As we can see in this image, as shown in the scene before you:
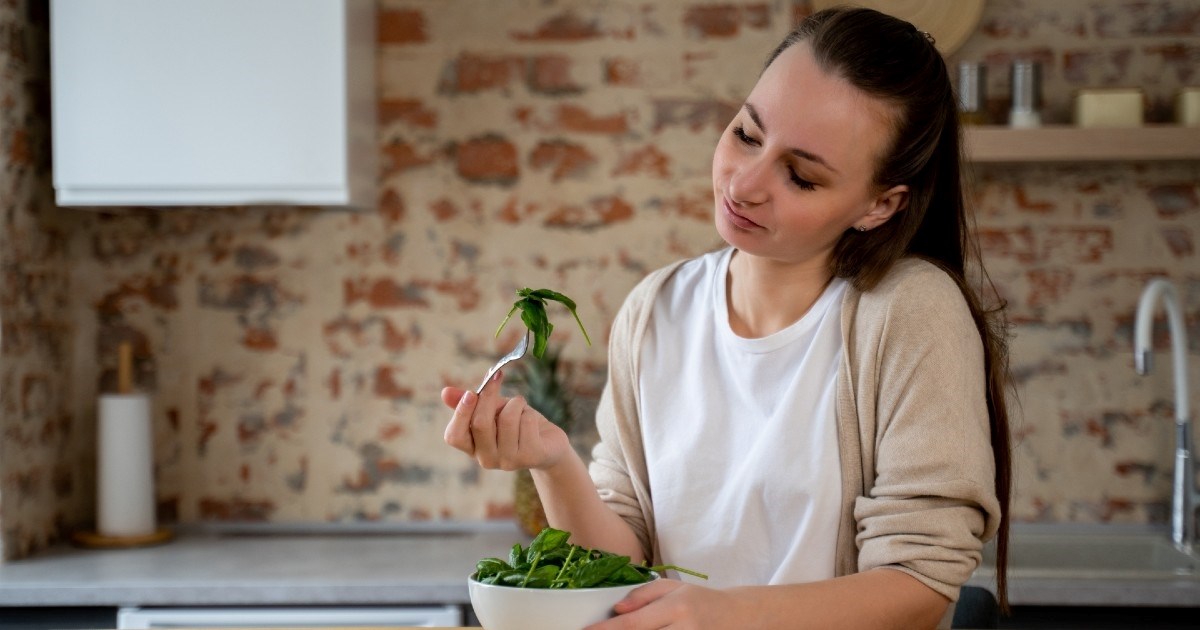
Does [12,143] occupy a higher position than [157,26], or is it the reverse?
[157,26]

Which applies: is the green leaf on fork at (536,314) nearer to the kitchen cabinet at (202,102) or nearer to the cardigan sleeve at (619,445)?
the cardigan sleeve at (619,445)

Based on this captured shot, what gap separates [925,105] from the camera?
1432 mm

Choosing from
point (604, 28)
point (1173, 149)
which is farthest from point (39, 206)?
point (1173, 149)

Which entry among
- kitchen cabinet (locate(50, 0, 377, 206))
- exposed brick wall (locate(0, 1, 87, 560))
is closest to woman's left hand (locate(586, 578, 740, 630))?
kitchen cabinet (locate(50, 0, 377, 206))

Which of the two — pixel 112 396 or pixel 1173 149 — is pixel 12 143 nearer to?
pixel 112 396

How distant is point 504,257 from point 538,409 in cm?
43

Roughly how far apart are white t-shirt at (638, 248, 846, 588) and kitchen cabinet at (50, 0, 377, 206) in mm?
1232

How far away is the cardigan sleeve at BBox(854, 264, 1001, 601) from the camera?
1.32 meters

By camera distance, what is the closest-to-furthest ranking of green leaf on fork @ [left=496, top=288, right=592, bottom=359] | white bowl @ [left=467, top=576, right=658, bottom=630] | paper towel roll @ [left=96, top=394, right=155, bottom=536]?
white bowl @ [left=467, top=576, right=658, bottom=630] < green leaf on fork @ [left=496, top=288, right=592, bottom=359] < paper towel roll @ [left=96, top=394, right=155, bottom=536]

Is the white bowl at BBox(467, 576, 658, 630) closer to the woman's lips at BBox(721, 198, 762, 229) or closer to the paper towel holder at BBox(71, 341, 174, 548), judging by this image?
the woman's lips at BBox(721, 198, 762, 229)

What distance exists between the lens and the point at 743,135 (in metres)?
1.42

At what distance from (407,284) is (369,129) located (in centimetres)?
40

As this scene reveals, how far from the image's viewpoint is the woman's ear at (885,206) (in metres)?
1.48

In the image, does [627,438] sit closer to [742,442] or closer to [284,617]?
[742,442]
